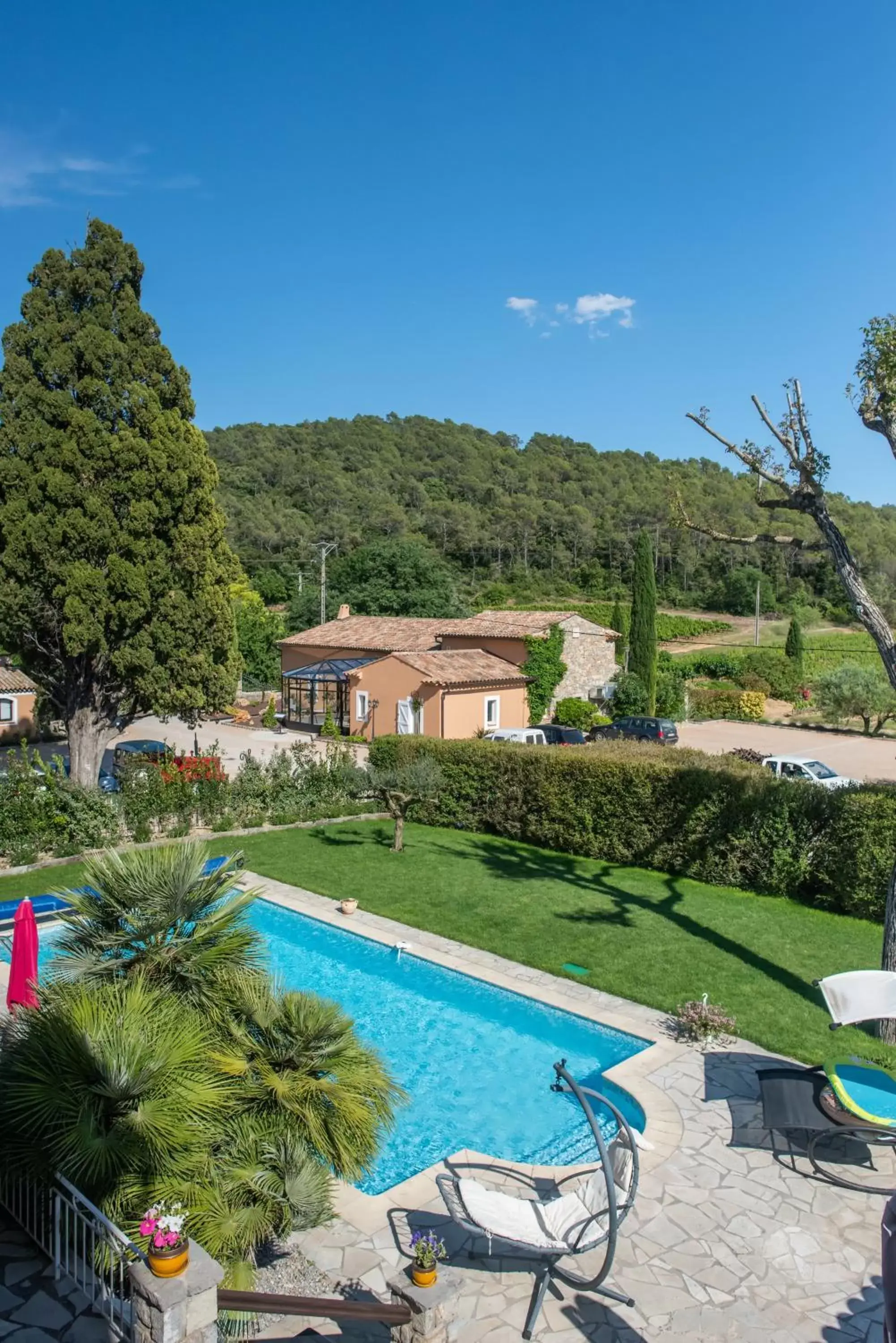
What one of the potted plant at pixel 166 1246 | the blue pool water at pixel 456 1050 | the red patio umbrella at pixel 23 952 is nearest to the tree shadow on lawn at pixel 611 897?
the blue pool water at pixel 456 1050

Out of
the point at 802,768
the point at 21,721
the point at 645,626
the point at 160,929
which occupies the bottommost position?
the point at 802,768

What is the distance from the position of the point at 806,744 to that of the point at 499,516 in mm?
60049

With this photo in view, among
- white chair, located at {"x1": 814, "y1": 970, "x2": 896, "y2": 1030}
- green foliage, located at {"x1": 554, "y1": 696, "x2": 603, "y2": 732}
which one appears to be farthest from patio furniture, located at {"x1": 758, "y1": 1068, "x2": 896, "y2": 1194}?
green foliage, located at {"x1": 554, "y1": 696, "x2": 603, "y2": 732}

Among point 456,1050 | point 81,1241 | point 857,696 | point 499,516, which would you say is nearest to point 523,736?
point 857,696

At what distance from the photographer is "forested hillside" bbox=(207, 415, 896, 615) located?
253ft

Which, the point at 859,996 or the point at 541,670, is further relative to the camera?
the point at 541,670

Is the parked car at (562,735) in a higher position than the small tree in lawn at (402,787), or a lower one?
higher

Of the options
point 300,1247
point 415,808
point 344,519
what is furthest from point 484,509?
point 300,1247

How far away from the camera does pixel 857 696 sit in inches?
1453

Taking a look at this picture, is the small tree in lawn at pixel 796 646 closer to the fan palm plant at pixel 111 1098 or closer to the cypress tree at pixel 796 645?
the cypress tree at pixel 796 645

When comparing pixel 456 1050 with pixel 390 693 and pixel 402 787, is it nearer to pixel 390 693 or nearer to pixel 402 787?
pixel 402 787

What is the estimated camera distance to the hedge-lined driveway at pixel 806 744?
3022cm

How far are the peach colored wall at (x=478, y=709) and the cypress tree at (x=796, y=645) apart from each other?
73.3 feet

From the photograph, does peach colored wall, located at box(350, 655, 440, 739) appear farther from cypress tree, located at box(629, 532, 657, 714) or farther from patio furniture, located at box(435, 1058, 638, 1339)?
patio furniture, located at box(435, 1058, 638, 1339)
